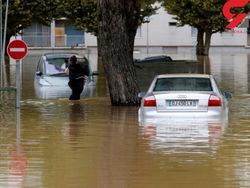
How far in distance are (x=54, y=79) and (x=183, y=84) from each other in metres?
13.4

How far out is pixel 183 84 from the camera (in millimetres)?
16562

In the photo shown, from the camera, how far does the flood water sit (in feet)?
34.3


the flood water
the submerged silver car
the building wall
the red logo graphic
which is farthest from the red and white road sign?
the building wall

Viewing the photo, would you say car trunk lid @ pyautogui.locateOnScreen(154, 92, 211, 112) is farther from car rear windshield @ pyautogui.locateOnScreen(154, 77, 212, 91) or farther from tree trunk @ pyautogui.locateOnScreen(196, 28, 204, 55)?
tree trunk @ pyautogui.locateOnScreen(196, 28, 204, 55)

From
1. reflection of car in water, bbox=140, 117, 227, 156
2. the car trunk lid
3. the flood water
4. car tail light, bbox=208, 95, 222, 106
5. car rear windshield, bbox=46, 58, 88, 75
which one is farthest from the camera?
car rear windshield, bbox=46, 58, 88, 75

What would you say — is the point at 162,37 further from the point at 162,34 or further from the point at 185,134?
the point at 185,134

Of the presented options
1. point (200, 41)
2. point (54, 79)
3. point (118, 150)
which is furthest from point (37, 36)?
point (118, 150)

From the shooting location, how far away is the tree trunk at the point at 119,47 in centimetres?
2155

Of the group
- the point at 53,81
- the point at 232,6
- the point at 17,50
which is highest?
the point at 232,6

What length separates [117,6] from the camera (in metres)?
21.3

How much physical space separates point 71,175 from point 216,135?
16.1 ft

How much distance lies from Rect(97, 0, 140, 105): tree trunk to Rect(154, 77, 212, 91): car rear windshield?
16.9 ft

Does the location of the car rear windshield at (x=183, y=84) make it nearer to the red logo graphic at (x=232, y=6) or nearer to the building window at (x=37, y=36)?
the red logo graphic at (x=232, y=6)

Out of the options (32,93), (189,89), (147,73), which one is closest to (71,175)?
(189,89)
